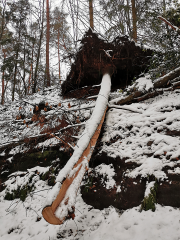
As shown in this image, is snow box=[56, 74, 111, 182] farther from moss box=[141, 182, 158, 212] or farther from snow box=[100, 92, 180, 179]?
moss box=[141, 182, 158, 212]

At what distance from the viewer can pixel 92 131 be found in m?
2.98

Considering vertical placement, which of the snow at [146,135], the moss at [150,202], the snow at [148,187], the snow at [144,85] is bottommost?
the moss at [150,202]

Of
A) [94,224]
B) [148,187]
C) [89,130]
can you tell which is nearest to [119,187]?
[148,187]

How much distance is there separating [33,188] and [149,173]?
248 centimetres

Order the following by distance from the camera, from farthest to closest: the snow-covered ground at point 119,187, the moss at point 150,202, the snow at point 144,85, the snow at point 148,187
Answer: the snow at point 144,85
the snow at point 148,187
the moss at point 150,202
the snow-covered ground at point 119,187

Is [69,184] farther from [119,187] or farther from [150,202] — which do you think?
[150,202]

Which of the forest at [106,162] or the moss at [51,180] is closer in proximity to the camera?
the forest at [106,162]

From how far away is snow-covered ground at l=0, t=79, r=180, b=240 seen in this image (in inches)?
76.2

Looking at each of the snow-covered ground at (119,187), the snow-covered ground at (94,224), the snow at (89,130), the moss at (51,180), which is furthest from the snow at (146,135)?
the moss at (51,180)

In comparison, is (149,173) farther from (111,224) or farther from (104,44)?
(104,44)

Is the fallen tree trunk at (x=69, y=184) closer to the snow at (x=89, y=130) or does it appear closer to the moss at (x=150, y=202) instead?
the snow at (x=89, y=130)

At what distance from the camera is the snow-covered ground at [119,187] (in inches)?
76.2

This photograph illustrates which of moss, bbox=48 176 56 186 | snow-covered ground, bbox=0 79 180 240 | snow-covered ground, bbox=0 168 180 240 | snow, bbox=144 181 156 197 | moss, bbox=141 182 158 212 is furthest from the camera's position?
moss, bbox=48 176 56 186

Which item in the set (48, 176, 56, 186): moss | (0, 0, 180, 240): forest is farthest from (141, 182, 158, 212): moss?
(48, 176, 56, 186): moss
